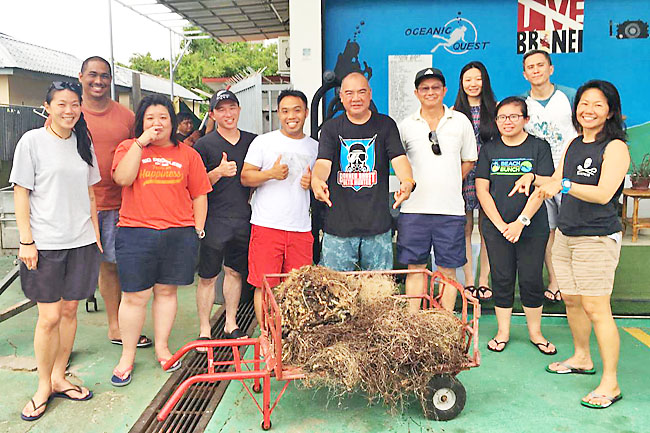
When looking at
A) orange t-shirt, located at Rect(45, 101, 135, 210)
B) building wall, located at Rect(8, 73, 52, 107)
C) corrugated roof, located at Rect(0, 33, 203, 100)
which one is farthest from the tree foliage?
orange t-shirt, located at Rect(45, 101, 135, 210)

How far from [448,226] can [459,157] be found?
46cm

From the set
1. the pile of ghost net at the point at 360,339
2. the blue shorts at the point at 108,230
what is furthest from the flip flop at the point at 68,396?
the pile of ghost net at the point at 360,339

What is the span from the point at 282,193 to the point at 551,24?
3884mm

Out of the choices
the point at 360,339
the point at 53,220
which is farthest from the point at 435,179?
the point at 53,220

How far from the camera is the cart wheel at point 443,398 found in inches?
109

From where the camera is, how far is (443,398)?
2.81 metres

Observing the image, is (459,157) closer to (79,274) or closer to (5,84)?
(79,274)

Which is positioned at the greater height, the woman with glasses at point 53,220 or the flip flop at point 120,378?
the woman with glasses at point 53,220

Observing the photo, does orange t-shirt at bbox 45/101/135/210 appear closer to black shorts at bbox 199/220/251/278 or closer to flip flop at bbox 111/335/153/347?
black shorts at bbox 199/220/251/278

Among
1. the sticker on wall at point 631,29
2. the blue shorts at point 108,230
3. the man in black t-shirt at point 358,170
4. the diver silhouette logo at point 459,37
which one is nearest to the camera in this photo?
the man in black t-shirt at point 358,170

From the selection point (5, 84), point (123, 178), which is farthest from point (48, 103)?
point (5, 84)

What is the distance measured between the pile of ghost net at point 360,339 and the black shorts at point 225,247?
0.97 m

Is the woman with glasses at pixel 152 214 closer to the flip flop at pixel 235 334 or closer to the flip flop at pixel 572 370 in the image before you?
the flip flop at pixel 235 334

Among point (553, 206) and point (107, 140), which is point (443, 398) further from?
point (107, 140)
